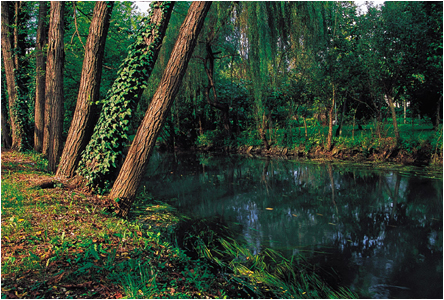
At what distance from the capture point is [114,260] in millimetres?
3205

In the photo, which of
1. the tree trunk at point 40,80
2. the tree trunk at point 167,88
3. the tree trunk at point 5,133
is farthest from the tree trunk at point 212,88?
the tree trunk at point 167,88

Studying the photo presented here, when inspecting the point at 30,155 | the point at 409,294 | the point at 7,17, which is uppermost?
the point at 7,17

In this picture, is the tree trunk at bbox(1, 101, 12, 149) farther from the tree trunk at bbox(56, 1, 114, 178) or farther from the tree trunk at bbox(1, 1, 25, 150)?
the tree trunk at bbox(56, 1, 114, 178)

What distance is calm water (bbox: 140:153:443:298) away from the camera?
146 inches

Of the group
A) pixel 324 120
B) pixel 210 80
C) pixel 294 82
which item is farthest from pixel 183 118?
pixel 324 120

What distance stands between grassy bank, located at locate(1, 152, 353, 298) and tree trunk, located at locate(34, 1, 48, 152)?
5385 mm

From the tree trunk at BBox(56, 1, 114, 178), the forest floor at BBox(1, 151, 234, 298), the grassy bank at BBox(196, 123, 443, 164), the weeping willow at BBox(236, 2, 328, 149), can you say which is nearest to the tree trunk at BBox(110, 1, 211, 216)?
the forest floor at BBox(1, 151, 234, 298)

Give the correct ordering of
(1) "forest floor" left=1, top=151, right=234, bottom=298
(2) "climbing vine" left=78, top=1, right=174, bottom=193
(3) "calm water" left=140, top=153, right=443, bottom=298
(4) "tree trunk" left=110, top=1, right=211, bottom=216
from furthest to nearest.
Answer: (2) "climbing vine" left=78, top=1, right=174, bottom=193
(4) "tree trunk" left=110, top=1, right=211, bottom=216
(3) "calm water" left=140, top=153, right=443, bottom=298
(1) "forest floor" left=1, top=151, right=234, bottom=298

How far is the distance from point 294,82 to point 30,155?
1134 centimetres

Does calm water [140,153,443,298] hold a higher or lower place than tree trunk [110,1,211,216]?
lower

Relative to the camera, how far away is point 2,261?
112 inches

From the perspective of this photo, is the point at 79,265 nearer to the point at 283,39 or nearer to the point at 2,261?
the point at 2,261

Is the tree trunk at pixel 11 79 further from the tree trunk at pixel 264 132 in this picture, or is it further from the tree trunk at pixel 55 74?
the tree trunk at pixel 264 132

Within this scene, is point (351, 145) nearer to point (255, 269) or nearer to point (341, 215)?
point (341, 215)
